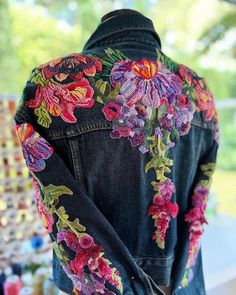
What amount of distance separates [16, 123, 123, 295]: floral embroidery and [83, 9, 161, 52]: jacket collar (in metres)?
0.26

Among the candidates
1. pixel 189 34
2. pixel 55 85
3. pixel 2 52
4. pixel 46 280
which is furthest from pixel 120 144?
pixel 189 34

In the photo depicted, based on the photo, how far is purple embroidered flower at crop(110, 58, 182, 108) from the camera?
2.36ft

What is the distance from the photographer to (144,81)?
2.45 feet

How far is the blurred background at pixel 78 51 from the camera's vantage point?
129cm

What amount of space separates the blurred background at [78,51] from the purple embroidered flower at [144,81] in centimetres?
67

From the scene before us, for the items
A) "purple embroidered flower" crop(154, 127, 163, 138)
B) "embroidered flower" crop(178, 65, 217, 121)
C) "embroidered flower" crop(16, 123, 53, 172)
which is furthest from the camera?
"embroidered flower" crop(178, 65, 217, 121)

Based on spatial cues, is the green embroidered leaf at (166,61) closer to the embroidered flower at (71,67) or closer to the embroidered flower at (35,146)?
the embroidered flower at (71,67)

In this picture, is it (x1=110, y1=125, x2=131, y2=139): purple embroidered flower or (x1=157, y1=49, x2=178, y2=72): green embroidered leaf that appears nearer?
(x1=110, y1=125, x2=131, y2=139): purple embroidered flower

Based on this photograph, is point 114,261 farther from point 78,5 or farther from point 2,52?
point 78,5

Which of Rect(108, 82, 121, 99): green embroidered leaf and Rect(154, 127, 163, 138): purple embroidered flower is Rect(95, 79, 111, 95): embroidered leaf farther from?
Rect(154, 127, 163, 138): purple embroidered flower

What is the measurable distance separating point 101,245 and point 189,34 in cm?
456

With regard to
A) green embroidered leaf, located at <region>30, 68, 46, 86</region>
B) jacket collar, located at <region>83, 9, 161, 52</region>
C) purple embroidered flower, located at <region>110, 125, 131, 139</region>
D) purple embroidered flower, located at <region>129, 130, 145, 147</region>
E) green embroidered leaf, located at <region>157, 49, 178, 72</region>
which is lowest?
purple embroidered flower, located at <region>129, 130, 145, 147</region>

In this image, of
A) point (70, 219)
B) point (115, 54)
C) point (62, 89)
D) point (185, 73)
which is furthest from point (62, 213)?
point (185, 73)

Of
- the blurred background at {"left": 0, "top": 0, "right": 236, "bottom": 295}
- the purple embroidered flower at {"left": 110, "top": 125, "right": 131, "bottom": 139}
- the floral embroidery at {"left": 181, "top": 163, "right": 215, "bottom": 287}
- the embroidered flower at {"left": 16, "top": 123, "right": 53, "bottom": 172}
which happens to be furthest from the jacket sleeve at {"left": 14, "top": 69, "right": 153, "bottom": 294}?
the blurred background at {"left": 0, "top": 0, "right": 236, "bottom": 295}
